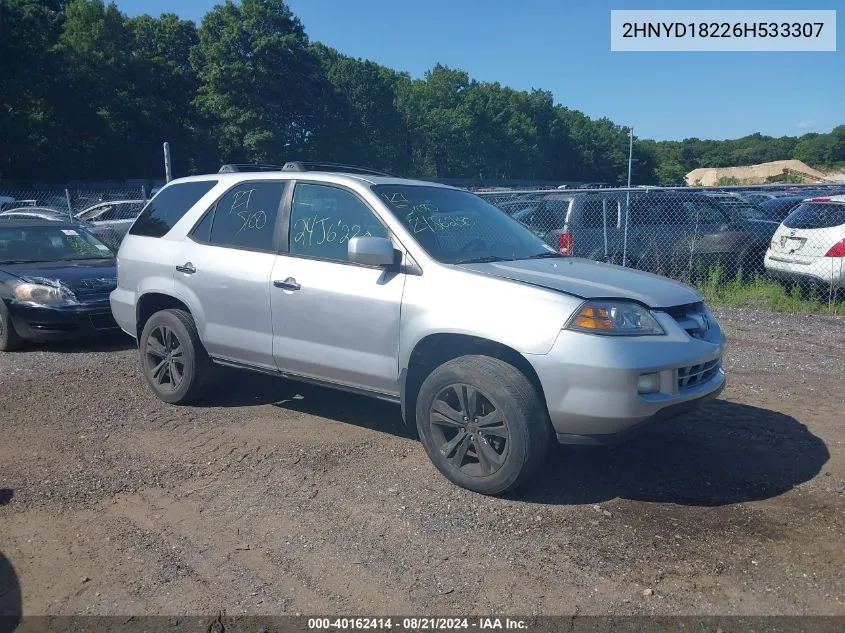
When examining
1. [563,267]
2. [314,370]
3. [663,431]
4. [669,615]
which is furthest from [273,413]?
[669,615]

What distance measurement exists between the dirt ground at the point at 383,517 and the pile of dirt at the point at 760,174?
56.4 m

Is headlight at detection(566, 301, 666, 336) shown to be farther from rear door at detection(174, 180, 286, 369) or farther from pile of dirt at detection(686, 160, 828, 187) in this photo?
pile of dirt at detection(686, 160, 828, 187)

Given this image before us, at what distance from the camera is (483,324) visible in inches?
161

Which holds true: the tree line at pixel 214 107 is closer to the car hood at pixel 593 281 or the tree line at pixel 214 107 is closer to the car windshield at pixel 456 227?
the car windshield at pixel 456 227

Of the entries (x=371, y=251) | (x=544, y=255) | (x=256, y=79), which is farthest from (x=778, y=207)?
(x=256, y=79)

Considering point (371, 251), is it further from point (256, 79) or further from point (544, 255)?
point (256, 79)

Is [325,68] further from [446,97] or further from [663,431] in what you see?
[663,431]

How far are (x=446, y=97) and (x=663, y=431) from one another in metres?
77.3

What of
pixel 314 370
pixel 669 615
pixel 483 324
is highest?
pixel 483 324

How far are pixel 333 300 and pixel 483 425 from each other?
1.28 metres

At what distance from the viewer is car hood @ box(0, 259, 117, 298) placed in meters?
8.05

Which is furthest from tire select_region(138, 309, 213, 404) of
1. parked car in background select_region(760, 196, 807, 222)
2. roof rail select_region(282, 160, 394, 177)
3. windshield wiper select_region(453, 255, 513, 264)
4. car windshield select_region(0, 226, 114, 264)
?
parked car in background select_region(760, 196, 807, 222)

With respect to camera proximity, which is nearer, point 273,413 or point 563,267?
point 563,267

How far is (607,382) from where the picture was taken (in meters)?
3.78
